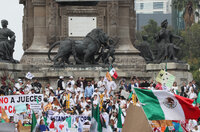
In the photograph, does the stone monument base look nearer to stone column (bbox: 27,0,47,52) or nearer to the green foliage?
stone column (bbox: 27,0,47,52)

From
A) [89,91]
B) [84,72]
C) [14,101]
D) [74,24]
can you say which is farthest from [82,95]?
[74,24]

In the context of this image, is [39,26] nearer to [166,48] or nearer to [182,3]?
[166,48]

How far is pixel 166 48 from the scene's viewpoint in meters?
40.5

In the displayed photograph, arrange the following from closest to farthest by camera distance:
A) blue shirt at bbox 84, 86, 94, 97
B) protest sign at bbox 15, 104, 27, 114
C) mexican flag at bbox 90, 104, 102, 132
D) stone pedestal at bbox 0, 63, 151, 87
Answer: mexican flag at bbox 90, 104, 102, 132 < protest sign at bbox 15, 104, 27, 114 < blue shirt at bbox 84, 86, 94, 97 < stone pedestal at bbox 0, 63, 151, 87

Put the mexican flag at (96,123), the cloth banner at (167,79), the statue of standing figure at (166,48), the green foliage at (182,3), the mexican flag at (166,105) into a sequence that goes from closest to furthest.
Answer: the mexican flag at (166,105), the mexican flag at (96,123), the cloth banner at (167,79), the statue of standing figure at (166,48), the green foliage at (182,3)

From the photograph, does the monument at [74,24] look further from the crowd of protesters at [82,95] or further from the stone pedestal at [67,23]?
the crowd of protesters at [82,95]

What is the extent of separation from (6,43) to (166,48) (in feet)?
27.2

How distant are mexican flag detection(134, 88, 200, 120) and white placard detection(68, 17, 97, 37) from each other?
28463 mm

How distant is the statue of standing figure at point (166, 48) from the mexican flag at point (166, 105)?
24743 millimetres

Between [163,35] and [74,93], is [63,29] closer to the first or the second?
[163,35]

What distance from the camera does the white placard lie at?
4369cm

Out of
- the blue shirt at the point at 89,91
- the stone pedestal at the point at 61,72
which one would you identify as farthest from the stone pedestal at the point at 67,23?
the blue shirt at the point at 89,91

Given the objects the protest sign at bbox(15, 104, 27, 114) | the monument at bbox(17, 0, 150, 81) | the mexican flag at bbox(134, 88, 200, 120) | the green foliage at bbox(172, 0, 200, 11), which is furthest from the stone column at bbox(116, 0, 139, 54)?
the green foliage at bbox(172, 0, 200, 11)

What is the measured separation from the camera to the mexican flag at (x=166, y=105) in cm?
1504
